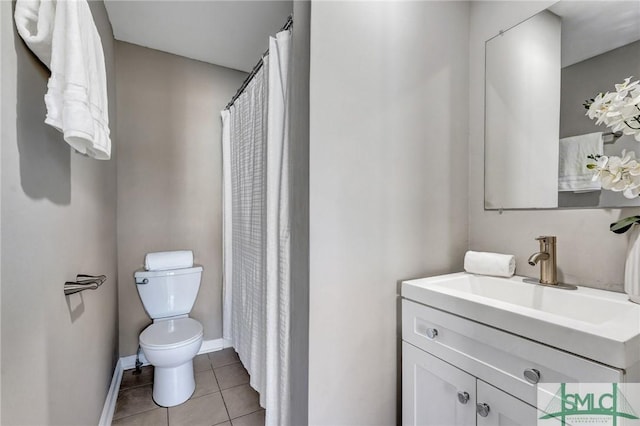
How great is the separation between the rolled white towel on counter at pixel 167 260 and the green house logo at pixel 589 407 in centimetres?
224

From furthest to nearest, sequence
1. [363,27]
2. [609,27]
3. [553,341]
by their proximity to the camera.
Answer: [363,27], [609,27], [553,341]

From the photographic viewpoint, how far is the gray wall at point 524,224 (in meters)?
1.03

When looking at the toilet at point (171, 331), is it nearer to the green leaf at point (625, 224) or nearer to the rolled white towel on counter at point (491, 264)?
the rolled white towel on counter at point (491, 264)

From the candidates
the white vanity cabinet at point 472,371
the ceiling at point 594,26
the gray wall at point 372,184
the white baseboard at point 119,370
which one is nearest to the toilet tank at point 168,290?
the white baseboard at point 119,370

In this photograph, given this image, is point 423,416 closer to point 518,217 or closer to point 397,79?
point 518,217

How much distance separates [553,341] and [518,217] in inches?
28.1

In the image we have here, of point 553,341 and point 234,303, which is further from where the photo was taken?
point 234,303

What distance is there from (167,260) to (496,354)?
2.17 meters

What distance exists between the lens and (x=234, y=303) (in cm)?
224

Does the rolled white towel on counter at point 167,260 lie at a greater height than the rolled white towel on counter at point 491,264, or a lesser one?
lesser

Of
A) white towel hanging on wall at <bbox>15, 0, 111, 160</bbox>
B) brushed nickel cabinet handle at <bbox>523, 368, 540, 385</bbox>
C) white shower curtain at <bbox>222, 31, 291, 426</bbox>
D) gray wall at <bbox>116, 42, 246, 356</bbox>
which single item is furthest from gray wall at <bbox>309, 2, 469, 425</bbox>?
gray wall at <bbox>116, 42, 246, 356</bbox>

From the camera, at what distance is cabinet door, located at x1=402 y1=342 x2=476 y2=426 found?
93 centimetres

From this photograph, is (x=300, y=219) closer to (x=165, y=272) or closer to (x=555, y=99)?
(x=555, y=99)

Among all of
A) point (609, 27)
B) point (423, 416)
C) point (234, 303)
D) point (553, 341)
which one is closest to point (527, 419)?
point (553, 341)
